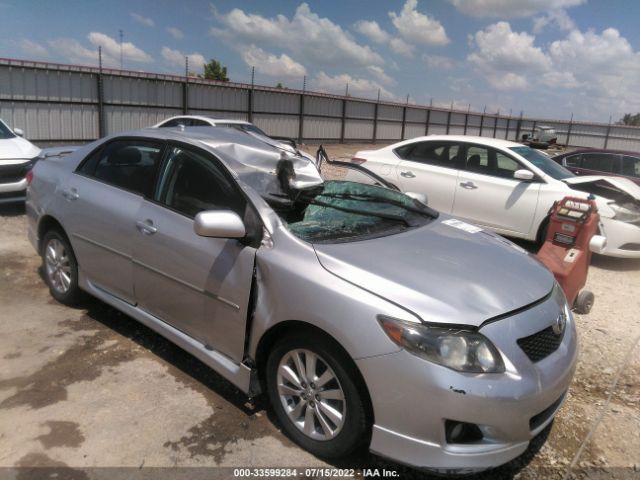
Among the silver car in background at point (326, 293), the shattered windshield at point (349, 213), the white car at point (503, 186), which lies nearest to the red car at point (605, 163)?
the white car at point (503, 186)

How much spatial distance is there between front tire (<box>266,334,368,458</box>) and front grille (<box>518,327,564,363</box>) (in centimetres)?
83

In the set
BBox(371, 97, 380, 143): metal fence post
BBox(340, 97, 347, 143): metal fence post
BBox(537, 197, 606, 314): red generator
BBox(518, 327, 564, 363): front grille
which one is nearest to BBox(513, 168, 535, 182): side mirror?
BBox(537, 197, 606, 314): red generator

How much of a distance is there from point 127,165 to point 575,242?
13.6 feet

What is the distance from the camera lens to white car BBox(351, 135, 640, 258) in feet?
21.8

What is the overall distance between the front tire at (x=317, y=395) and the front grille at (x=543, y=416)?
2.58 feet

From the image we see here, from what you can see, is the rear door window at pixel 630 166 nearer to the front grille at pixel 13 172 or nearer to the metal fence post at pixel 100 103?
the front grille at pixel 13 172

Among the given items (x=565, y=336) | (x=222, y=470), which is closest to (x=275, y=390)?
(x=222, y=470)

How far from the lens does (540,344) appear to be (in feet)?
8.10

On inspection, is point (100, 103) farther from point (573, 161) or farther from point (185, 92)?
point (573, 161)

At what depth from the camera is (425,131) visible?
103ft

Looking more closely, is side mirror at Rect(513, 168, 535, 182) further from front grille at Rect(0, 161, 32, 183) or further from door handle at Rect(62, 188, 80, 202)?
front grille at Rect(0, 161, 32, 183)

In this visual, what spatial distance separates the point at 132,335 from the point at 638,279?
606 cm

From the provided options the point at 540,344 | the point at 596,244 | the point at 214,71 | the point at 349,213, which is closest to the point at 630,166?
the point at 596,244

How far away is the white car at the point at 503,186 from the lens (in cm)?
663
